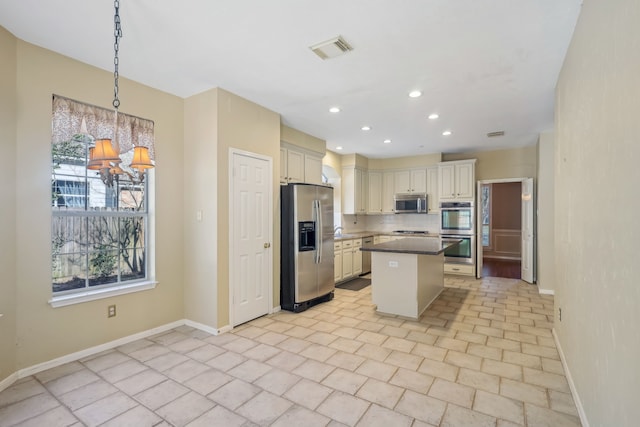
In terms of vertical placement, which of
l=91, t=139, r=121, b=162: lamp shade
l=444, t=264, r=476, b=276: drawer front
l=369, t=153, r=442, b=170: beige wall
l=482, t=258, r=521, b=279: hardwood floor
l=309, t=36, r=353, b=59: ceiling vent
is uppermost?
l=309, t=36, r=353, b=59: ceiling vent

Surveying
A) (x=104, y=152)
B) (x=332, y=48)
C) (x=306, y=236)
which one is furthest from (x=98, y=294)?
(x=332, y=48)

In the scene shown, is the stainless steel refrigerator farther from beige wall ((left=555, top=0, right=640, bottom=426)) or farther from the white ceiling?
beige wall ((left=555, top=0, right=640, bottom=426))

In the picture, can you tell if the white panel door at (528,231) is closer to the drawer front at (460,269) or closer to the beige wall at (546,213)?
the beige wall at (546,213)

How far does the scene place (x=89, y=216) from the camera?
3.10m

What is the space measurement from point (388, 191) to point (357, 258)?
200cm

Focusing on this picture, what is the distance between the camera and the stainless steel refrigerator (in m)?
4.28

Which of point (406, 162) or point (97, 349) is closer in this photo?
point (97, 349)

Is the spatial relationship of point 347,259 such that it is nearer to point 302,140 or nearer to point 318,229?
point 318,229

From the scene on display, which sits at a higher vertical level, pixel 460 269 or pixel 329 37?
pixel 329 37

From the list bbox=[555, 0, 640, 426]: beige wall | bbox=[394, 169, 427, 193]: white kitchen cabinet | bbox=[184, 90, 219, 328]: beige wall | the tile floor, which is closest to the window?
bbox=[184, 90, 219, 328]: beige wall

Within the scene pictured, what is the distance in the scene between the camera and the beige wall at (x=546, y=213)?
16.9 feet

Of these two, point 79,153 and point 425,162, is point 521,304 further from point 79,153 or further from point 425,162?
point 79,153

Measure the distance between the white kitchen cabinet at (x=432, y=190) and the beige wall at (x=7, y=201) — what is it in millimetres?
6685

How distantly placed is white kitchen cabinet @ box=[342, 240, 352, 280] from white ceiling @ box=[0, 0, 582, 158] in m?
2.66
